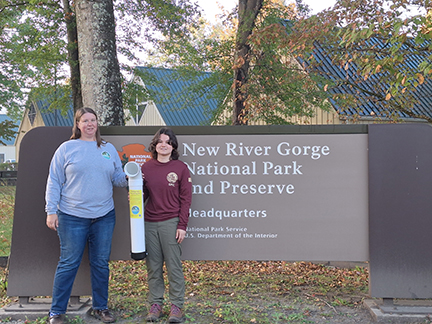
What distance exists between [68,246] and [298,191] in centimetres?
231

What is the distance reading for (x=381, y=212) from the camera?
470cm

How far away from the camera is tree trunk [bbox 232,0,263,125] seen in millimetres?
12617

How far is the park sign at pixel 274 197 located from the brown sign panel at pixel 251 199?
0.01 metres

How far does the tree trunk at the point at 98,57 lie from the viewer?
265 inches

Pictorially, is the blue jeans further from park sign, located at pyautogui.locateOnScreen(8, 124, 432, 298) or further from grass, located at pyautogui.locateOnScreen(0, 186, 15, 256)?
grass, located at pyautogui.locateOnScreen(0, 186, 15, 256)

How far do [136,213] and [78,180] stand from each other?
604mm

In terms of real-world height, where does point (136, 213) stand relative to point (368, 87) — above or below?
below

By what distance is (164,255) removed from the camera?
4.50m

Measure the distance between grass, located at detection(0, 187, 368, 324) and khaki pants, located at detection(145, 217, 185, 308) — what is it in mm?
341

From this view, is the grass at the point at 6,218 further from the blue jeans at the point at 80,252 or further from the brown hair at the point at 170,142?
the brown hair at the point at 170,142

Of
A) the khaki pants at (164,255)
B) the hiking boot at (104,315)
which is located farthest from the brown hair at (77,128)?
the hiking boot at (104,315)

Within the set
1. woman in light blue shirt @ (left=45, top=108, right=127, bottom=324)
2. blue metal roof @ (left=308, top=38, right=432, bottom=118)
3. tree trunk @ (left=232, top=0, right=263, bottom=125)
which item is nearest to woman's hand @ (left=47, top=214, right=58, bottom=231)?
woman in light blue shirt @ (left=45, top=108, right=127, bottom=324)

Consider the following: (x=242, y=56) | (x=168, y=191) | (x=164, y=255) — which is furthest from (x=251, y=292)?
(x=242, y=56)

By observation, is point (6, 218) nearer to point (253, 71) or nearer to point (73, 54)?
point (73, 54)
